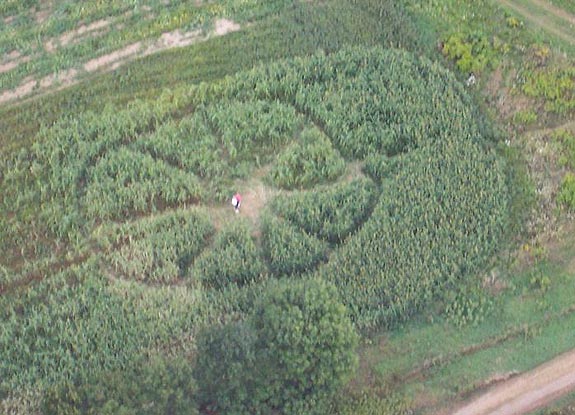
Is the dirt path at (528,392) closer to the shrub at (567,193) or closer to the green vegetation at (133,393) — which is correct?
the shrub at (567,193)

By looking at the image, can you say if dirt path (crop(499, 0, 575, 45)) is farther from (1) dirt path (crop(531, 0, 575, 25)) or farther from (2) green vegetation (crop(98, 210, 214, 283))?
(2) green vegetation (crop(98, 210, 214, 283))

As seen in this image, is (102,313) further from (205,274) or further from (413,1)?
(413,1)

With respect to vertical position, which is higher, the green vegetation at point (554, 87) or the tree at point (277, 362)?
the green vegetation at point (554, 87)

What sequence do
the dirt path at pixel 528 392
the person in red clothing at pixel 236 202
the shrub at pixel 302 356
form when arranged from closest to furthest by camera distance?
1. the shrub at pixel 302 356
2. the dirt path at pixel 528 392
3. the person in red clothing at pixel 236 202

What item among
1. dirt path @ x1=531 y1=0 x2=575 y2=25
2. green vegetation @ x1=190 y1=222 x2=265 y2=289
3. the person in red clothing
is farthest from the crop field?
dirt path @ x1=531 y1=0 x2=575 y2=25

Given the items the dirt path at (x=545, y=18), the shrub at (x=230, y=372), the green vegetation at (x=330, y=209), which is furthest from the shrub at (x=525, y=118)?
the shrub at (x=230, y=372)

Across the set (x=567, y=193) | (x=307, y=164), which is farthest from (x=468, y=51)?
(x=307, y=164)

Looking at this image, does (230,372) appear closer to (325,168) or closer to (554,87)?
(325,168)
